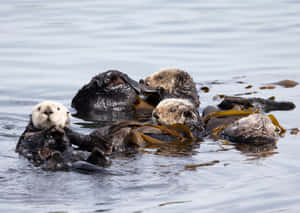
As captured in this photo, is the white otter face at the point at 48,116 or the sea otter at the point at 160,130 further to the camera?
the sea otter at the point at 160,130

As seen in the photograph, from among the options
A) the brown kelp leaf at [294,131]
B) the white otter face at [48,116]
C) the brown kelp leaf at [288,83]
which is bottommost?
the brown kelp leaf at [294,131]

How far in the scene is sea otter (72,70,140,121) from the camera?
8.89 metres

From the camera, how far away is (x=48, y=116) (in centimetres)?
577

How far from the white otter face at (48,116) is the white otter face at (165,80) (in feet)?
10.7

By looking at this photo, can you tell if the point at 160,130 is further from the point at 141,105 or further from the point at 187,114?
the point at 141,105

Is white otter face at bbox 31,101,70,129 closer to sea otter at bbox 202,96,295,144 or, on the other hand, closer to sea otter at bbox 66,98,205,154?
sea otter at bbox 66,98,205,154

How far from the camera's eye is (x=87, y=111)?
29.0 feet

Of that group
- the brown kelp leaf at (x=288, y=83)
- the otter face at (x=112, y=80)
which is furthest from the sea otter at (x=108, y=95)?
the brown kelp leaf at (x=288, y=83)

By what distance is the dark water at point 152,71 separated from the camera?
4.89 m

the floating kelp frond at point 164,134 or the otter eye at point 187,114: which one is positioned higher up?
the otter eye at point 187,114

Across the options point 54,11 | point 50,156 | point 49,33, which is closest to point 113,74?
point 50,156

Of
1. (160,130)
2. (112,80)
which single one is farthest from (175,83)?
(160,130)

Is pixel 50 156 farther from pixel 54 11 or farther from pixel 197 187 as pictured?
pixel 54 11

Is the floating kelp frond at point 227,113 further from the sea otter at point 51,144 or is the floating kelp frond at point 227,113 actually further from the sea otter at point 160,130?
the sea otter at point 51,144
